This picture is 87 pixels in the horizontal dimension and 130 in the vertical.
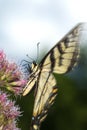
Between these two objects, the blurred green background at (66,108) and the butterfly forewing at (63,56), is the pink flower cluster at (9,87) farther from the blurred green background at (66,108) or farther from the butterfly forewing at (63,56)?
the blurred green background at (66,108)

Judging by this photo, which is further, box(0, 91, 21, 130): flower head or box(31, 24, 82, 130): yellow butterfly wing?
box(31, 24, 82, 130): yellow butterfly wing

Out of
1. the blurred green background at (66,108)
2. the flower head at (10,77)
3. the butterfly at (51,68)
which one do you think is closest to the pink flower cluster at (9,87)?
the flower head at (10,77)

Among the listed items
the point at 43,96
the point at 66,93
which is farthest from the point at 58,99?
the point at 43,96

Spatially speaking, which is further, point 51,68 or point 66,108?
point 66,108

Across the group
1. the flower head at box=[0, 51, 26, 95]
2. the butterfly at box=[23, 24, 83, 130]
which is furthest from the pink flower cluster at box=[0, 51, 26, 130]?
the butterfly at box=[23, 24, 83, 130]

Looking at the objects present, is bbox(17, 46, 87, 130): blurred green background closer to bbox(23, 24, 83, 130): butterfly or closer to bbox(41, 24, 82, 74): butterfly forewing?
bbox(23, 24, 83, 130): butterfly

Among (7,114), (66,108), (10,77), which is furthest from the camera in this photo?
(66,108)

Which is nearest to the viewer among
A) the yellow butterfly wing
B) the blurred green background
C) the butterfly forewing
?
the yellow butterfly wing

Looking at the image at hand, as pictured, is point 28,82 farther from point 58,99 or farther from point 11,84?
point 58,99

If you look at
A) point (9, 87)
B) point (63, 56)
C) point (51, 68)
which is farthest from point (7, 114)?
point (63, 56)

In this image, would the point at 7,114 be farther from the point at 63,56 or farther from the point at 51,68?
the point at 63,56
